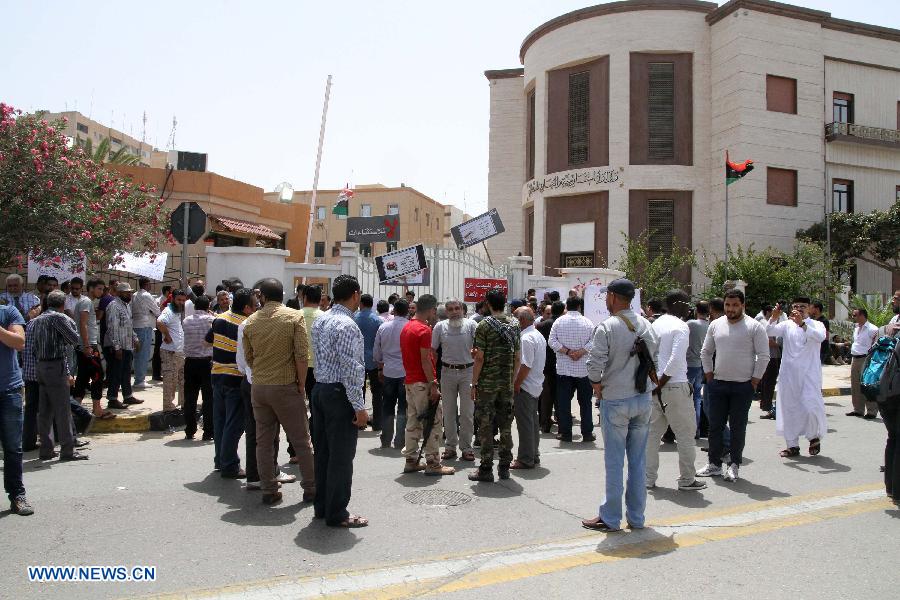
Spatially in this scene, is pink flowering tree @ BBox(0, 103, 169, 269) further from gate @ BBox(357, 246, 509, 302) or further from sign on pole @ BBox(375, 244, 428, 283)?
gate @ BBox(357, 246, 509, 302)

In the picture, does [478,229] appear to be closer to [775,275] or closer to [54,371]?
[54,371]

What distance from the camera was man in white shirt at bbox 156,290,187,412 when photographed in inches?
380

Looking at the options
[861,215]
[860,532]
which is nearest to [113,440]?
[860,532]

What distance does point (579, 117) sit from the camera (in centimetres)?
3184

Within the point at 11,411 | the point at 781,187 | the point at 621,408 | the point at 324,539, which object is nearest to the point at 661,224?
the point at 781,187

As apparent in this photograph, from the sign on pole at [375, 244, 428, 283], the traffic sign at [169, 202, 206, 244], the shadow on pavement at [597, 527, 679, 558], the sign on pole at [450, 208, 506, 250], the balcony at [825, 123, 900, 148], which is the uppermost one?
the balcony at [825, 123, 900, 148]

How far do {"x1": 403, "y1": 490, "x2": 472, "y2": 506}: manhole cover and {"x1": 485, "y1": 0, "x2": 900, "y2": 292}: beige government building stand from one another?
978 inches

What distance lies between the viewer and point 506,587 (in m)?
4.33

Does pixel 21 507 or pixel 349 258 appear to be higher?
pixel 349 258

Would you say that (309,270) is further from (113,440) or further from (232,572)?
(232,572)

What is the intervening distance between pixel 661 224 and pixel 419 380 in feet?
85.0

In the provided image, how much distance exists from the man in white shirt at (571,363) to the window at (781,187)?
2398cm

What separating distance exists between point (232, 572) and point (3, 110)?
963 cm

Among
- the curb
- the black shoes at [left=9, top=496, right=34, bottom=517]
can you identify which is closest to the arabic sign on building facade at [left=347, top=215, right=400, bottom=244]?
the curb
